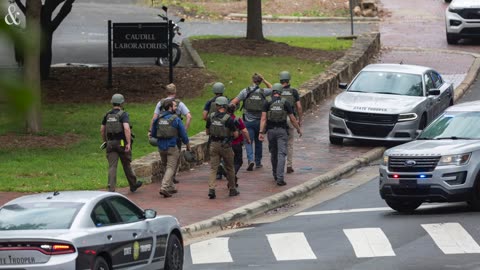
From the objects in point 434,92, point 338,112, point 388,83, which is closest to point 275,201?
point 338,112

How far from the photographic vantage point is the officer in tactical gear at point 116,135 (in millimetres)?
17375

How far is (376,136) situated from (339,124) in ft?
2.87

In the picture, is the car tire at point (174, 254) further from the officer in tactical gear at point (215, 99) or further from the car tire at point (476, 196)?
the officer in tactical gear at point (215, 99)

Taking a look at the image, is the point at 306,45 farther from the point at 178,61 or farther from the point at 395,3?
the point at 395,3

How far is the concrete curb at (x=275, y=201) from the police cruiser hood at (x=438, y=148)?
250 cm

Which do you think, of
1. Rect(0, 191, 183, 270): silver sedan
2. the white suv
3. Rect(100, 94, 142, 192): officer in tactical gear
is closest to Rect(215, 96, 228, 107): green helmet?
Rect(100, 94, 142, 192): officer in tactical gear

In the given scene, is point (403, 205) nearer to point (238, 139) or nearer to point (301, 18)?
point (238, 139)

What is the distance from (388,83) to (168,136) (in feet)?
26.7

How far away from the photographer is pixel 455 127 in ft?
56.5

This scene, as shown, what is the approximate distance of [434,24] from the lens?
43.1 metres

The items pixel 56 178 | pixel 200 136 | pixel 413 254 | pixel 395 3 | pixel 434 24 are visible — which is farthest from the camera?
pixel 395 3

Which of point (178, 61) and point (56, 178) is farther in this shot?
point (178, 61)

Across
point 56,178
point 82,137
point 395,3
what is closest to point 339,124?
point 82,137

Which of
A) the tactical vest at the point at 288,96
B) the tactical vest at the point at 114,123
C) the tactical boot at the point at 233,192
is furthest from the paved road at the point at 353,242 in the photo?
the tactical vest at the point at 288,96
